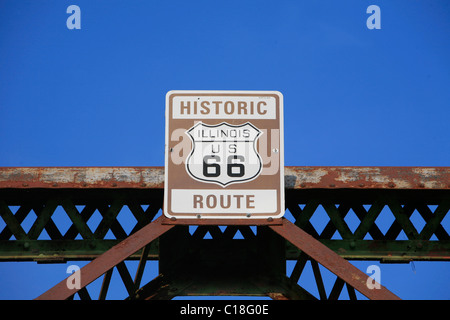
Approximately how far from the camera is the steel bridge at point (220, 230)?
649 cm

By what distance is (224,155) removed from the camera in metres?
6.13

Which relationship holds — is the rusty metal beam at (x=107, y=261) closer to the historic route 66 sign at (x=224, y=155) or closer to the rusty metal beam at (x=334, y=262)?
the historic route 66 sign at (x=224, y=155)

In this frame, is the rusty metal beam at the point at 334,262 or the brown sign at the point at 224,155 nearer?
the rusty metal beam at the point at 334,262

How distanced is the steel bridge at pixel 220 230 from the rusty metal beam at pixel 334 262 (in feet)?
0.12

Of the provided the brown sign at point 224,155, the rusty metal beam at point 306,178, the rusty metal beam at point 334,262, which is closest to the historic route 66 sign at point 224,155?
the brown sign at point 224,155

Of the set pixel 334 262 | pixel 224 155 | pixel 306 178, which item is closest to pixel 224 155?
pixel 224 155

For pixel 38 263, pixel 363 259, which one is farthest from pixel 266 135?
pixel 38 263

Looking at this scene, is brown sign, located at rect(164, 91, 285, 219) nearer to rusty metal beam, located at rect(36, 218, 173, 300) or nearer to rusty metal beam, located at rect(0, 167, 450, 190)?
rusty metal beam, located at rect(36, 218, 173, 300)

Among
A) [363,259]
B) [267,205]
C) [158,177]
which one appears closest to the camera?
[267,205]

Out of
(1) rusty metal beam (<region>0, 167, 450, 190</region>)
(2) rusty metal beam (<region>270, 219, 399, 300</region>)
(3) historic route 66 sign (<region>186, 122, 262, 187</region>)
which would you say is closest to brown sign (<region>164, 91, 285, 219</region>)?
(3) historic route 66 sign (<region>186, 122, 262, 187</region>)

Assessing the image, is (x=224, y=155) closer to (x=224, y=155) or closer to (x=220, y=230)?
(x=224, y=155)
